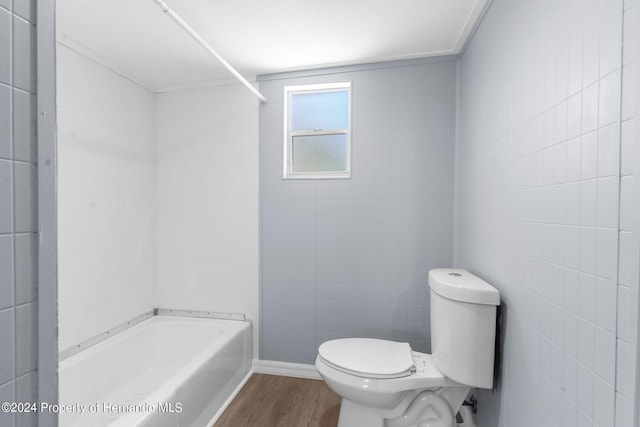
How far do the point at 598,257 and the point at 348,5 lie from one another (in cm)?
152

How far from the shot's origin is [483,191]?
150cm

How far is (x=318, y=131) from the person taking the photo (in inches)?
87.0

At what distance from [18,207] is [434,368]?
5.45ft

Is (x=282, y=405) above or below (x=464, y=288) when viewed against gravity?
below

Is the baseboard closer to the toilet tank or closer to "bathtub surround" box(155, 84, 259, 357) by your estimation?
"bathtub surround" box(155, 84, 259, 357)

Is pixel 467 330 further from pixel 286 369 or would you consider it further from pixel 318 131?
pixel 318 131

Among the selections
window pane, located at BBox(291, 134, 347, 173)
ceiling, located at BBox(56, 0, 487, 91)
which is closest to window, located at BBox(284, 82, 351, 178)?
window pane, located at BBox(291, 134, 347, 173)

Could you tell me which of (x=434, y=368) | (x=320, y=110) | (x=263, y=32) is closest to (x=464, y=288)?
(x=434, y=368)

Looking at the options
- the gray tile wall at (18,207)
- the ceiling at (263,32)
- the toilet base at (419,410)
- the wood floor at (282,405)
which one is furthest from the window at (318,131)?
the gray tile wall at (18,207)

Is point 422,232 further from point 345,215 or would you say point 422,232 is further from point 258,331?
point 258,331

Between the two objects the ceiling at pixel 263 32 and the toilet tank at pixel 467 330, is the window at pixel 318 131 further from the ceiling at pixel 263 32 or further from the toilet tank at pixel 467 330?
the toilet tank at pixel 467 330

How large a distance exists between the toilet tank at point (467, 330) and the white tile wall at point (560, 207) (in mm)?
74

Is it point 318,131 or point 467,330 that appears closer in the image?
point 467,330

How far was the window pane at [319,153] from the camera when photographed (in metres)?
2.18
